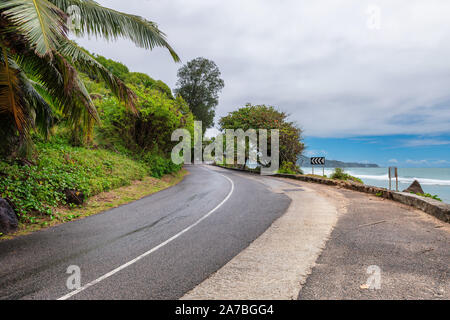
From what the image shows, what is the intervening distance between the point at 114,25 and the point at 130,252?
5549 mm

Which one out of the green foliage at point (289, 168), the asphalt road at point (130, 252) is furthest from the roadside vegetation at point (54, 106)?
the green foliage at point (289, 168)

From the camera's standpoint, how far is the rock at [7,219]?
19.0 ft

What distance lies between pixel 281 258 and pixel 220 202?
5.95 metres

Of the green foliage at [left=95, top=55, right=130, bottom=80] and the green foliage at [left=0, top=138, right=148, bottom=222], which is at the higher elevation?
the green foliage at [left=95, top=55, right=130, bottom=80]

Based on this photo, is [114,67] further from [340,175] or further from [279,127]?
[340,175]

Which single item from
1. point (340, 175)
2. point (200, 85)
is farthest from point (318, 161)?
point (200, 85)

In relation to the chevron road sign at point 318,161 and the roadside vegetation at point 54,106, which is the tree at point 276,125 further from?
the roadside vegetation at point 54,106

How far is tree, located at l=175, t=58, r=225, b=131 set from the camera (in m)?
41.2

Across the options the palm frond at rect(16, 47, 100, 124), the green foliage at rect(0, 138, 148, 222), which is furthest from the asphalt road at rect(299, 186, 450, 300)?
the green foliage at rect(0, 138, 148, 222)

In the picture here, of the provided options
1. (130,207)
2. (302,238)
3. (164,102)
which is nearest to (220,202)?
(130,207)

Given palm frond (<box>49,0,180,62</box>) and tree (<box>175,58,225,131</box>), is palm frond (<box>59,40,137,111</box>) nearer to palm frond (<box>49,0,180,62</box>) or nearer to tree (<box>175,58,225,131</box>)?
palm frond (<box>49,0,180,62</box>)

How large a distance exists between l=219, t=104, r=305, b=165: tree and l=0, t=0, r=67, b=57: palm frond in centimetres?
2395

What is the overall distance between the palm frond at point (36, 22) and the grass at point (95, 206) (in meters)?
4.53
